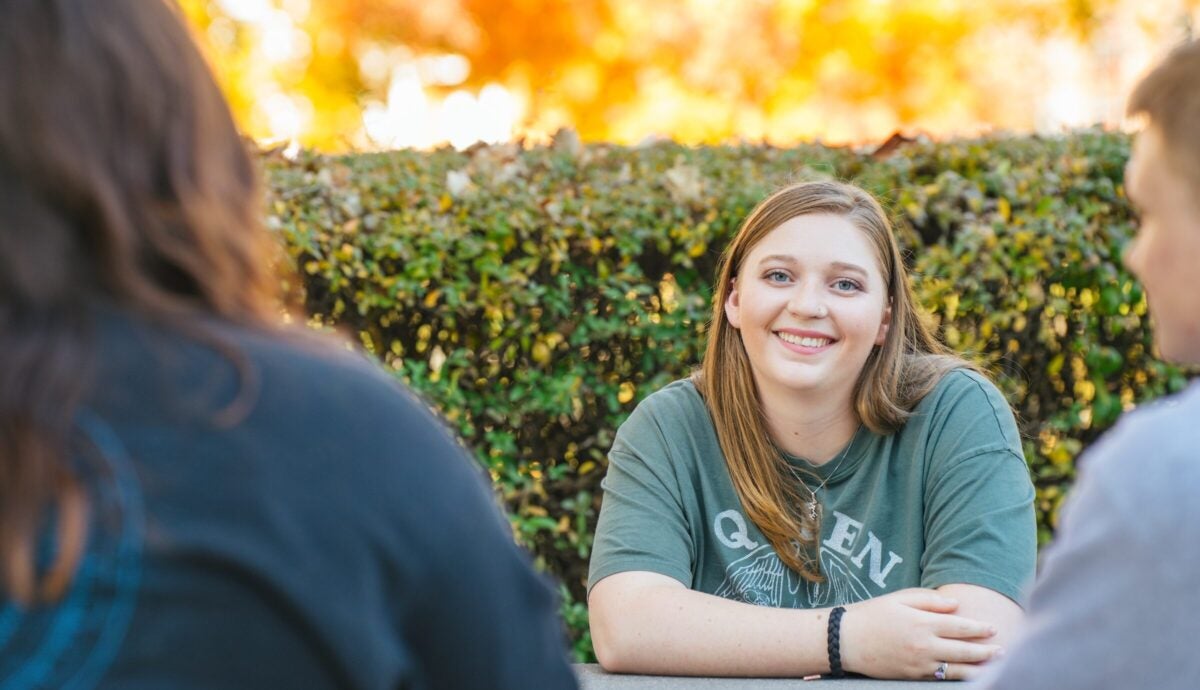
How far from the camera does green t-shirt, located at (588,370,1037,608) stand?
101 inches

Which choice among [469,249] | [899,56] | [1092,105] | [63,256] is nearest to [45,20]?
[63,256]

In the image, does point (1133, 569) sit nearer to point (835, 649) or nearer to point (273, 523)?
point (273, 523)

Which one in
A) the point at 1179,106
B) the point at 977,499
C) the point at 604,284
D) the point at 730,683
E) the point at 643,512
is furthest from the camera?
the point at 604,284

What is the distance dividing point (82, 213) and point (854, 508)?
204 cm

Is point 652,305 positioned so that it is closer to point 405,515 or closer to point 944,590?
point 944,590

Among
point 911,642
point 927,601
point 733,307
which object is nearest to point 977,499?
point 927,601

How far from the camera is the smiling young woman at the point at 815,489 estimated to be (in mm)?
2404

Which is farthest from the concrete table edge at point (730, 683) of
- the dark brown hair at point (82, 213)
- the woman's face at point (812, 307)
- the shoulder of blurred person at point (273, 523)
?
the dark brown hair at point (82, 213)

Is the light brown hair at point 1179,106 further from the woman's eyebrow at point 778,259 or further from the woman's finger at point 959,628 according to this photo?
the woman's eyebrow at point 778,259

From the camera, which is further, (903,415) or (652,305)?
(652,305)

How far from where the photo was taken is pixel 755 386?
2.98 m

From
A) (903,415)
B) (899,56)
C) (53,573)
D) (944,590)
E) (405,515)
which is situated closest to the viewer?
(53,573)

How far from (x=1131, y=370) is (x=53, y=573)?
363cm

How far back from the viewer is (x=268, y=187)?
3641mm
